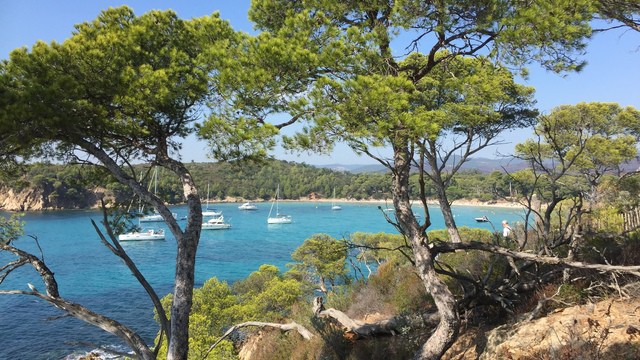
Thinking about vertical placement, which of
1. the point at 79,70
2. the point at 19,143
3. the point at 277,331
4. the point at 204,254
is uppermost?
the point at 79,70

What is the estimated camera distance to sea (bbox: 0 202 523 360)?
1817 centimetres

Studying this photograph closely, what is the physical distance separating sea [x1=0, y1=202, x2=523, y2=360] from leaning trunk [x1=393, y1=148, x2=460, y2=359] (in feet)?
1.02

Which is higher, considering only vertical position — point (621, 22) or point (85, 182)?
point (621, 22)

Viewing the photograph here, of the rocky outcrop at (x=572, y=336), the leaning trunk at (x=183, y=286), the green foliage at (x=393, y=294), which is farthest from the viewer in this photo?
the green foliage at (x=393, y=294)

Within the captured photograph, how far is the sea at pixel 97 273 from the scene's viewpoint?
1817 centimetres

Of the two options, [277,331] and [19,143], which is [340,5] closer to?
[19,143]

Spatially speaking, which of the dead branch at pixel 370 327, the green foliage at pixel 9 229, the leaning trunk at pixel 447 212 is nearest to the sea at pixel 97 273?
the green foliage at pixel 9 229

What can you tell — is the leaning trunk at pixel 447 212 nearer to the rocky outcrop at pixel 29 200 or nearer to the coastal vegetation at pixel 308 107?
the coastal vegetation at pixel 308 107

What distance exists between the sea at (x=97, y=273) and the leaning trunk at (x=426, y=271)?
0.31 m

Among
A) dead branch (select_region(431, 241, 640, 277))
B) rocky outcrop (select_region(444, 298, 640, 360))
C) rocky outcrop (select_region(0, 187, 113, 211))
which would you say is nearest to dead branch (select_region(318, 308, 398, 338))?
rocky outcrop (select_region(444, 298, 640, 360))

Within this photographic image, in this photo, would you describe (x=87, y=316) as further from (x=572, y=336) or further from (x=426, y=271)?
(x=572, y=336)

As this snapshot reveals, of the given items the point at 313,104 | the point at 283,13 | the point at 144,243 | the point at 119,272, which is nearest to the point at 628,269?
the point at 313,104

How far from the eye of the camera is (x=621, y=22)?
507 centimetres

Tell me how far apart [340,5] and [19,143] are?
406 cm
